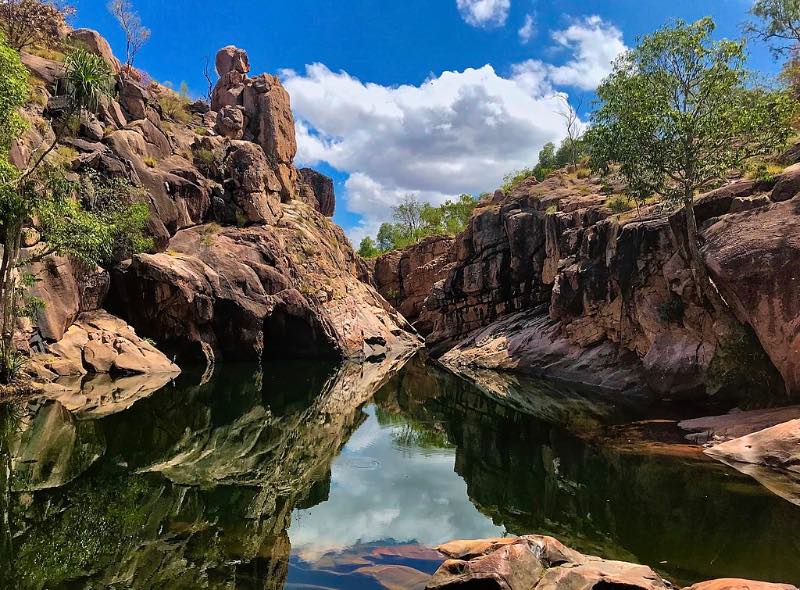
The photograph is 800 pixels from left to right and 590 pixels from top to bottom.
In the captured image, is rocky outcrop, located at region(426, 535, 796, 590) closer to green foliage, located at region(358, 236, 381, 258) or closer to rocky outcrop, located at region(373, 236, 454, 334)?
rocky outcrop, located at region(373, 236, 454, 334)

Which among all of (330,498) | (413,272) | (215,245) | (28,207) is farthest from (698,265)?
(413,272)

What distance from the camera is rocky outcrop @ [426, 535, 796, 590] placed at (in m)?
6.91

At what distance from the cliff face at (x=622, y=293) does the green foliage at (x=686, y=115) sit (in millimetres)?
1982

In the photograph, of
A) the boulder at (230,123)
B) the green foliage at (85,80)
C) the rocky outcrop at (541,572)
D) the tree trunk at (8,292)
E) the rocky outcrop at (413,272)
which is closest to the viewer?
the rocky outcrop at (541,572)

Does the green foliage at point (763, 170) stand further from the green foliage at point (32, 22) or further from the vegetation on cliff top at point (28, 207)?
the green foliage at point (32, 22)

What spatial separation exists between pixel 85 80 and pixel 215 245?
66.5 ft

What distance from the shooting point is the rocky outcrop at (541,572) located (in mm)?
6910

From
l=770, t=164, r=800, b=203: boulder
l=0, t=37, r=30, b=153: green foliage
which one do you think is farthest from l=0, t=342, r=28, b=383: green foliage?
l=770, t=164, r=800, b=203: boulder

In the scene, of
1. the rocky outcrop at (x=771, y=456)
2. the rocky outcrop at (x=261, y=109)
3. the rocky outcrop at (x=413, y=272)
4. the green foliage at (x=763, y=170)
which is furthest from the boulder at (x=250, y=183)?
the rocky outcrop at (x=771, y=456)

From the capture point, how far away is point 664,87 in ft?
84.9

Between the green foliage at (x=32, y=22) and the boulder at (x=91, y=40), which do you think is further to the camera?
the boulder at (x=91, y=40)

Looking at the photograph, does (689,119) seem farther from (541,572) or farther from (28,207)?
(28,207)

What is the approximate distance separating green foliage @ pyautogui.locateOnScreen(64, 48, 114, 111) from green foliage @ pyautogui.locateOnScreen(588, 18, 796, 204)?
2692 centimetres

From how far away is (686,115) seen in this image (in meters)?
24.4
